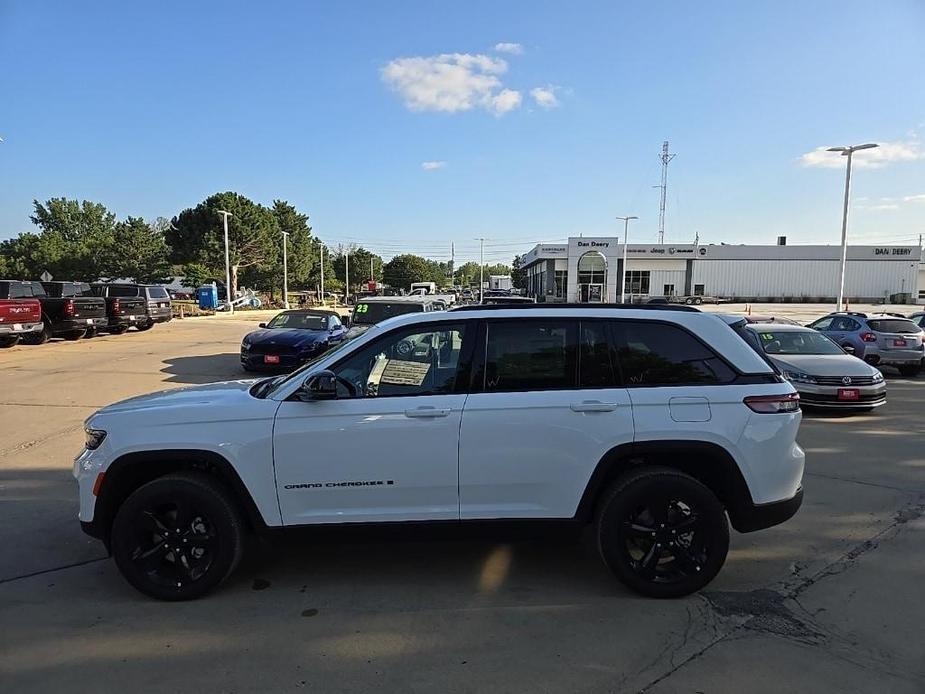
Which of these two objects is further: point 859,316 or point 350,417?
point 859,316

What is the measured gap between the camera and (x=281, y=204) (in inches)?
2950

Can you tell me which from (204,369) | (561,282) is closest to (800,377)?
(204,369)

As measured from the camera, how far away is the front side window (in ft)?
11.8

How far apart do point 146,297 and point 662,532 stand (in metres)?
24.6

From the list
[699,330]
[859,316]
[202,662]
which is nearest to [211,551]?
[202,662]

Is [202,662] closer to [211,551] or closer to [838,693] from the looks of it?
[211,551]

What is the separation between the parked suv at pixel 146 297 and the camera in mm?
23266

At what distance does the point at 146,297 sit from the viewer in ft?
77.7

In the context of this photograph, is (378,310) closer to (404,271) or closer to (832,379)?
(832,379)

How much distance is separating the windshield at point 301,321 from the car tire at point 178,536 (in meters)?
10.5

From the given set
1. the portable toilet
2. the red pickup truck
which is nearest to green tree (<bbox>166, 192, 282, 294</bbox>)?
the portable toilet

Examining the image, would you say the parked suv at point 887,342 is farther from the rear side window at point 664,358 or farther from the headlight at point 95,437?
the headlight at point 95,437

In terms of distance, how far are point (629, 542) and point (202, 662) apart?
244 cm

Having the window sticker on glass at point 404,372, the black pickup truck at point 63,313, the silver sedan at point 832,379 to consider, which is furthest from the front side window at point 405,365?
the black pickup truck at point 63,313
